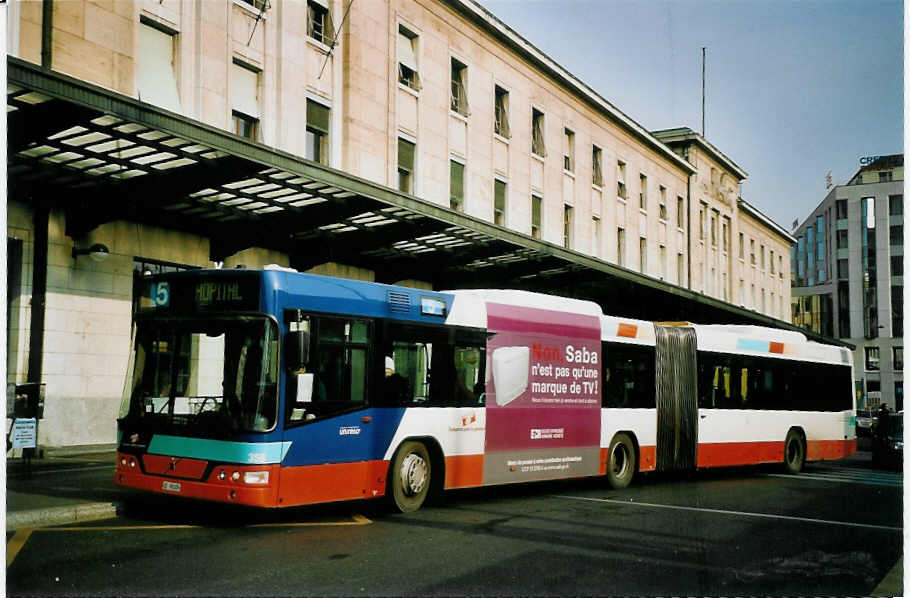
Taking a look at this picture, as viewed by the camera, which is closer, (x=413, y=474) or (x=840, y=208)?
(x=413, y=474)

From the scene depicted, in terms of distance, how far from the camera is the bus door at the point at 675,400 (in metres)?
15.4

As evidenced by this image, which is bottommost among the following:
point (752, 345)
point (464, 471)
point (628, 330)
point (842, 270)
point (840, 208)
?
point (464, 471)

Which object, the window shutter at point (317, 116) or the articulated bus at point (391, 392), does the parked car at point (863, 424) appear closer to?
the articulated bus at point (391, 392)

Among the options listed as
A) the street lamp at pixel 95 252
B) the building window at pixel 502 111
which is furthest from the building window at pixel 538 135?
the street lamp at pixel 95 252

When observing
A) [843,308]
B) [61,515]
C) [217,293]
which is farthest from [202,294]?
[843,308]

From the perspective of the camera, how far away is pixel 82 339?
653 inches

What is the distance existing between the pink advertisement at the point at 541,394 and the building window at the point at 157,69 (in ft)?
27.7

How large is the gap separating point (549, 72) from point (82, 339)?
19.6 meters

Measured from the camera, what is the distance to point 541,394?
1306 centimetres

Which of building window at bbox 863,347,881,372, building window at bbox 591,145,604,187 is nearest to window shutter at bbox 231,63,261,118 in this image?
building window at bbox 863,347,881,372

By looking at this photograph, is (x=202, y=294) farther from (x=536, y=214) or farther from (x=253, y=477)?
(x=536, y=214)

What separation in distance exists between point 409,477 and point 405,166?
575 inches

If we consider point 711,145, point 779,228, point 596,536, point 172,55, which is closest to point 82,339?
point 172,55

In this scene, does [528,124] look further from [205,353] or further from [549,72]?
[205,353]
